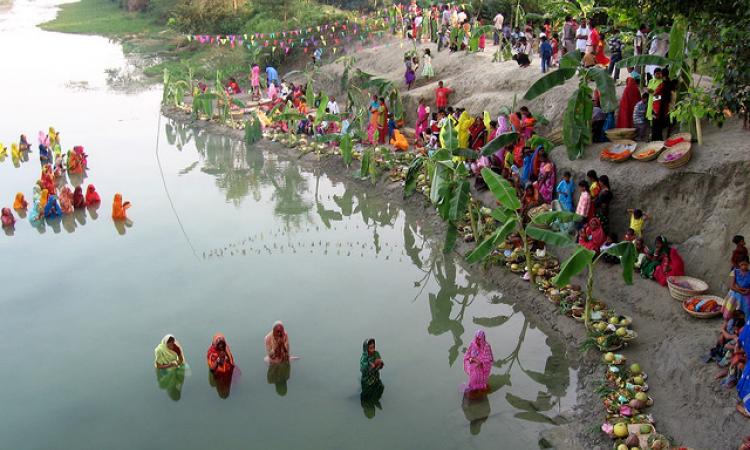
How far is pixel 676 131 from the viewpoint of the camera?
36.0ft

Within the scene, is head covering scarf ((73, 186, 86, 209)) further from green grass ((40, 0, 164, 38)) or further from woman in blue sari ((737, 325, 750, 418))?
green grass ((40, 0, 164, 38))

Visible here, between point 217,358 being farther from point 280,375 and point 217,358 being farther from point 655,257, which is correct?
point 655,257

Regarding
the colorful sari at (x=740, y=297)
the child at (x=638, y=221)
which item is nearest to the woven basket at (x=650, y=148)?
the child at (x=638, y=221)

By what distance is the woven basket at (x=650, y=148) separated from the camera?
1024cm

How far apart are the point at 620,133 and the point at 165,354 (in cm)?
765

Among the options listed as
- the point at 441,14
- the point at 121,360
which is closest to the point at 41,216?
the point at 121,360

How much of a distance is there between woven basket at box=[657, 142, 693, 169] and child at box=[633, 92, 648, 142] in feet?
3.60

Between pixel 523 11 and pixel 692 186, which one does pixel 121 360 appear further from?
pixel 523 11

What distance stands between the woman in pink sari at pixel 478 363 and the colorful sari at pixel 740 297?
2.80 m

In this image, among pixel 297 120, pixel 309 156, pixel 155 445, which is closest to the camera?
pixel 155 445

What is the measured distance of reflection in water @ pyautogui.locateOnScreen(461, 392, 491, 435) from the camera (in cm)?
793

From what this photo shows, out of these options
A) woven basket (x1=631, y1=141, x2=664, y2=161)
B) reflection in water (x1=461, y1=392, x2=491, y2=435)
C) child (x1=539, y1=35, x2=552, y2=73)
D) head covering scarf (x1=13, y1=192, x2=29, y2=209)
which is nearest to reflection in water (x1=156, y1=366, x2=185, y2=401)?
reflection in water (x1=461, y1=392, x2=491, y2=435)

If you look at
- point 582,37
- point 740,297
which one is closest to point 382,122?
point 582,37

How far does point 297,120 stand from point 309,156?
1911 mm
